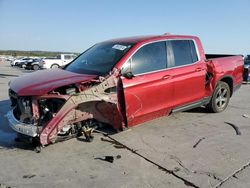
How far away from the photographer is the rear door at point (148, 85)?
5180mm

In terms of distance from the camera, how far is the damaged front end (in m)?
4.53

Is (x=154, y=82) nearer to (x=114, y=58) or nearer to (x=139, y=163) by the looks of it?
(x=114, y=58)

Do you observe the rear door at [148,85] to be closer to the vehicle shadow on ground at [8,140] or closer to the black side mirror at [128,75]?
the black side mirror at [128,75]

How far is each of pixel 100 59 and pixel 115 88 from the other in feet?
3.10

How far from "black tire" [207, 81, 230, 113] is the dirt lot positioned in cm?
102

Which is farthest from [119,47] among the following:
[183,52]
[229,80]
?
[229,80]

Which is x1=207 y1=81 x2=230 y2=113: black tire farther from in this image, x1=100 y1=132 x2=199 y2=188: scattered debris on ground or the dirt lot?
x1=100 y1=132 x2=199 y2=188: scattered debris on ground

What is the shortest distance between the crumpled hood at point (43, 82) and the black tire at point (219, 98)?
11.1 feet

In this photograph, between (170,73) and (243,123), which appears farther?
(243,123)

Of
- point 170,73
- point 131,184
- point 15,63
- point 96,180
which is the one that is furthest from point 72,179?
point 15,63

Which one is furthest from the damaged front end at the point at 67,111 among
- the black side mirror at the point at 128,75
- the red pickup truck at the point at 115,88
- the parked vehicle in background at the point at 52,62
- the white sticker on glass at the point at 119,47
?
the parked vehicle in background at the point at 52,62

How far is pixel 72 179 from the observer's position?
379 centimetres

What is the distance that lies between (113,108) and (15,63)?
4041 centimetres

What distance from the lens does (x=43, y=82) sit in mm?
4809
